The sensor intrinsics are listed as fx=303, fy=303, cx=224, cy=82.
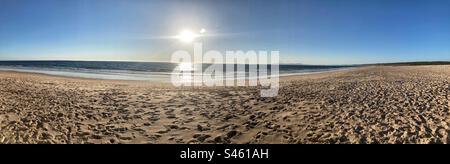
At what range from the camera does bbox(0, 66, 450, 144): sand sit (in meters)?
9.38

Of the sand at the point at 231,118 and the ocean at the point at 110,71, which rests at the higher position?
the ocean at the point at 110,71

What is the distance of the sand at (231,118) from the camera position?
30.8 feet

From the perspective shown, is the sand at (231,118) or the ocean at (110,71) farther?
the ocean at (110,71)

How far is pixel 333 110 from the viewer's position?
41.9 ft

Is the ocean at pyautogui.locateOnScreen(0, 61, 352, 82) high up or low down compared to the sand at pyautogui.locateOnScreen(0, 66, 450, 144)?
up

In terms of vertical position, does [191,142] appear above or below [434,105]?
below

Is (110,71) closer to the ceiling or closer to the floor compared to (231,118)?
closer to the ceiling

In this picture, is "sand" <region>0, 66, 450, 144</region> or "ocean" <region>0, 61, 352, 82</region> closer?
"sand" <region>0, 66, 450, 144</region>

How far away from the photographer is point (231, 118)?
12.8 m

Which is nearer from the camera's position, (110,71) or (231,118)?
(231,118)
